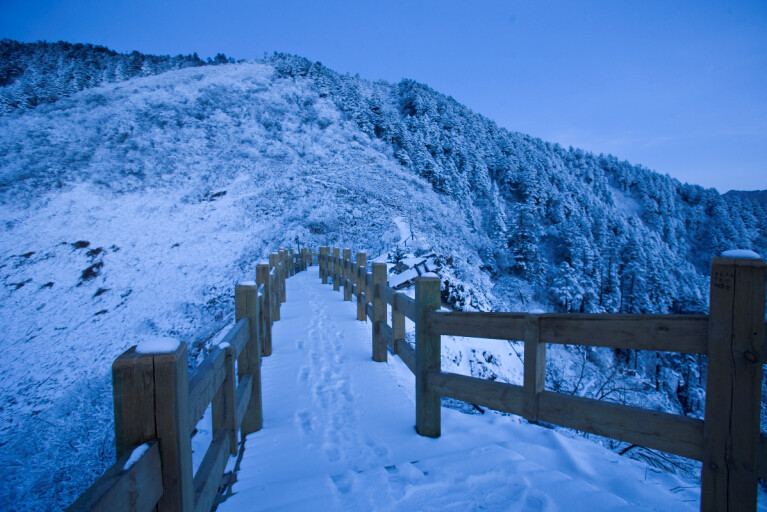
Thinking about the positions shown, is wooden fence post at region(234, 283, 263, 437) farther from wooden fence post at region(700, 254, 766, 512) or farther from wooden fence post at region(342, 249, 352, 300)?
wooden fence post at region(342, 249, 352, 300)

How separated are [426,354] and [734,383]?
6.63 ft

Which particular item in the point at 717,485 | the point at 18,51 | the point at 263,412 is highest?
the point at 18,51

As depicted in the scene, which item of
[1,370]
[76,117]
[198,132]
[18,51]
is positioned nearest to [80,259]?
[1,370]

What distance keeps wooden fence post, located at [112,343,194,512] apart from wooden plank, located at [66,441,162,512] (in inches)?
1.6

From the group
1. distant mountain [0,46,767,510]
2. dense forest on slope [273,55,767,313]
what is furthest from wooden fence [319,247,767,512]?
dense forest on slope [273,55,767,313]

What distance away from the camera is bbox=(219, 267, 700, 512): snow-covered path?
96.6 inches

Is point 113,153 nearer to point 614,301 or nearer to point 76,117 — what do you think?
point 76,117

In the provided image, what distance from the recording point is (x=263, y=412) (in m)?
3.98

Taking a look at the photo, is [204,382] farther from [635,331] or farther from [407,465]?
[635,331]

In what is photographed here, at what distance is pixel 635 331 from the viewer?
2.08 metres

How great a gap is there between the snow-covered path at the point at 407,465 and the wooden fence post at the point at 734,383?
0.63m

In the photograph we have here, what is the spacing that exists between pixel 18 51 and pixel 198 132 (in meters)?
44.1

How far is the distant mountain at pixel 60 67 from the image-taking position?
135ft

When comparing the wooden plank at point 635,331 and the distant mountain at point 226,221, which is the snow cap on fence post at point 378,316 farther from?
the wooden plank at point 635,331
